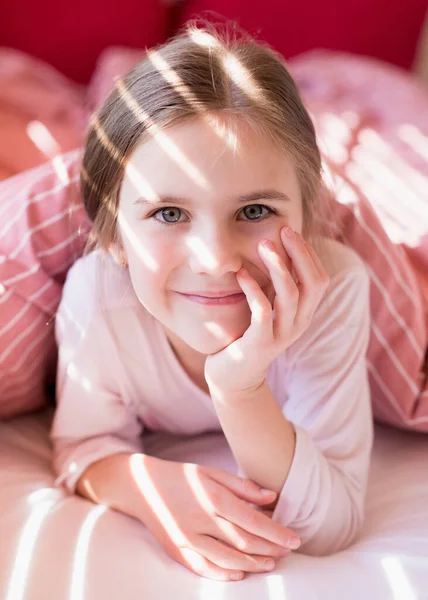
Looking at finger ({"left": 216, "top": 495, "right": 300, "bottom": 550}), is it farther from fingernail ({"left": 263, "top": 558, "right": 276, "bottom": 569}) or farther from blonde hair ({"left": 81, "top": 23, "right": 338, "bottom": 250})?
blonde hair ({"left": 81, "top": 23, "right": 338, "bottom": 250})

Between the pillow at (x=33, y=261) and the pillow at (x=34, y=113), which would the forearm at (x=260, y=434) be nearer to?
the pillow at (x=33, y=261)

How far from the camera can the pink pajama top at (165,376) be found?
0.94m

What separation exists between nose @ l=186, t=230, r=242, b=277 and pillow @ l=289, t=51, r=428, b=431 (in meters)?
0.36

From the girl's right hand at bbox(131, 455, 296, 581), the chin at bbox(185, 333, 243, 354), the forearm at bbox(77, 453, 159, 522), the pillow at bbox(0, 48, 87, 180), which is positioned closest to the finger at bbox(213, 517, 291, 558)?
the girl's right hand at bbox(131, 455, 296, 581)

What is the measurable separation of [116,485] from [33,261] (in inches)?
13.7

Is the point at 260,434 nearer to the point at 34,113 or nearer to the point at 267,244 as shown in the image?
the point at 267,244

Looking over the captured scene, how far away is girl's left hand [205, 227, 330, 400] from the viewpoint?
77 cm

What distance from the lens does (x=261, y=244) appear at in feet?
2.52

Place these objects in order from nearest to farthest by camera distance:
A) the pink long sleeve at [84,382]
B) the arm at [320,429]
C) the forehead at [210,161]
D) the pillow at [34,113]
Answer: the forehead at [210,161]
the arm at [320,429]
the pink long sleeve at [84,382]
the pillow at [34,113]

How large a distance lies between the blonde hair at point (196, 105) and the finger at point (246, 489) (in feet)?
1.09

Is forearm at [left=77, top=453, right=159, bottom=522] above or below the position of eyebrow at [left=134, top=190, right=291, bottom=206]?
below

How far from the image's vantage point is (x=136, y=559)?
2.68 ft

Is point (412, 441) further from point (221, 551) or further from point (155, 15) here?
point (155, 15)

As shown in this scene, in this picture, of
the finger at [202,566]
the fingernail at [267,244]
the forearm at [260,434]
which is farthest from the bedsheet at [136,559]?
the fingernail at [267,244]
